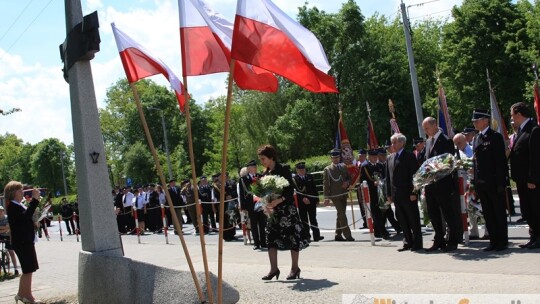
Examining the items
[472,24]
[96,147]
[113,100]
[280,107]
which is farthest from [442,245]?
[113,100]

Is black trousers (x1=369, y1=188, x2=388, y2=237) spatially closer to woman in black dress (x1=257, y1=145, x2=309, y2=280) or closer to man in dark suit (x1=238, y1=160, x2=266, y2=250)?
man in dark suit (x1=238, y1=160, x2=266, y2=250)

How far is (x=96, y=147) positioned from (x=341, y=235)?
6941mm

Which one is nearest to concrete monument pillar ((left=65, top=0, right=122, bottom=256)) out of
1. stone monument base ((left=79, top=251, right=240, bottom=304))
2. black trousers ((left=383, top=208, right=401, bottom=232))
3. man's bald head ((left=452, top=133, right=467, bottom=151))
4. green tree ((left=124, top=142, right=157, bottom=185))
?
stone monument base ((left=79, top=251, right=240, bottom=304))

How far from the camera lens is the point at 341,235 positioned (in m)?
13.6

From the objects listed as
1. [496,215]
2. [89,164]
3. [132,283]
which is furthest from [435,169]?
[89,164]

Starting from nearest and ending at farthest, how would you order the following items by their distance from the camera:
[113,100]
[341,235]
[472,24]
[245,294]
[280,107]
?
1. [245,294]
2. [341,235]
3. [472,24]
4. [280,107]
5. [113,100]

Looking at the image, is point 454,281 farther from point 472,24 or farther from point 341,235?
point 472,24

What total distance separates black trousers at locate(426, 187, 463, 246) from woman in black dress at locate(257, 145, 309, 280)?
99.3 inches

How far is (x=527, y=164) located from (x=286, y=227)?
3.79 m

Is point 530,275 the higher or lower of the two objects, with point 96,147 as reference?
lower

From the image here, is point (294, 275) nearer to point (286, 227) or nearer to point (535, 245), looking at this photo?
point (286, 227)

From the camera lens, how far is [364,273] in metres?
8.45

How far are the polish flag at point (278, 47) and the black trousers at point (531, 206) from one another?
15.7 feet

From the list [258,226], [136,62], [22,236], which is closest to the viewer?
[136,62]
